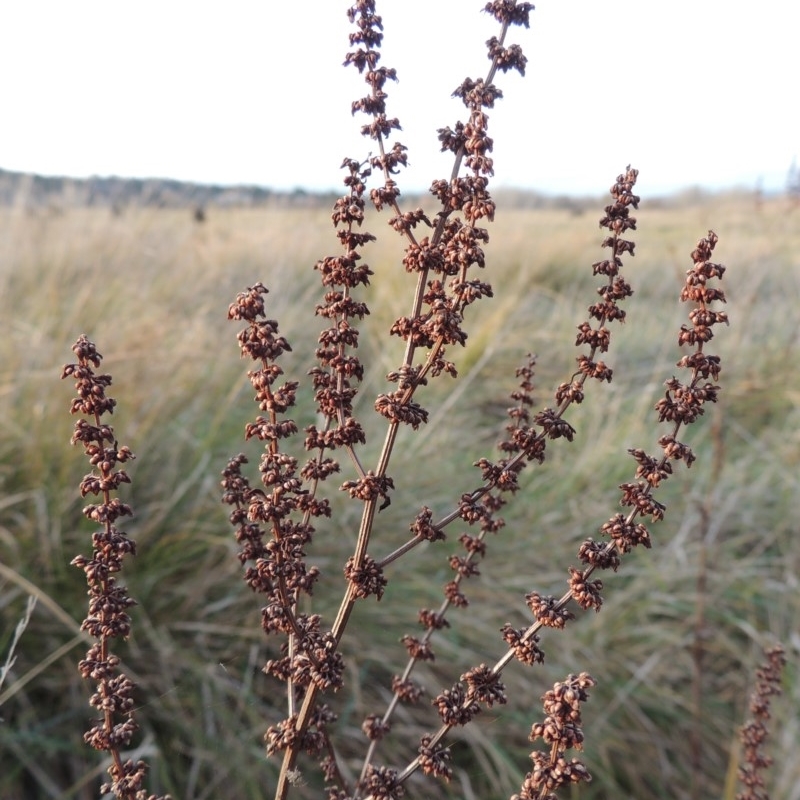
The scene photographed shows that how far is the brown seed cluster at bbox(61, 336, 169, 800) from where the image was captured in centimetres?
64

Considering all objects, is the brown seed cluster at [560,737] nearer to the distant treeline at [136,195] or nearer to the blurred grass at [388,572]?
the blurred grass at [388,572]

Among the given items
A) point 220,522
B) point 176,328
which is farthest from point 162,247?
point 220,522

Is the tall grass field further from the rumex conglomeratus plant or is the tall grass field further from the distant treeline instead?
the distant treeline

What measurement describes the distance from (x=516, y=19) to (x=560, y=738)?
594mm

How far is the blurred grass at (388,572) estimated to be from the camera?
2.33 meters

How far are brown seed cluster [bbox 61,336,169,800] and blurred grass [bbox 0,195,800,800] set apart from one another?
0.94 metres

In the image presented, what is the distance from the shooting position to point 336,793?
774mm

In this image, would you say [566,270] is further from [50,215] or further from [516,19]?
[516,19]

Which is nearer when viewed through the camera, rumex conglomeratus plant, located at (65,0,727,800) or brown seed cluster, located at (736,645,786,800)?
rumex conglomeratus plant, located at (65,0,727,800)

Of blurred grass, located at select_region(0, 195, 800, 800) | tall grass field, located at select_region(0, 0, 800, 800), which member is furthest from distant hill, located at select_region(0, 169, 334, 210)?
blurred grass, located at select_region(0, 195, 800, 800)

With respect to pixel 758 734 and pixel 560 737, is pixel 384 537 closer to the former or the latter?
pixel 758 734

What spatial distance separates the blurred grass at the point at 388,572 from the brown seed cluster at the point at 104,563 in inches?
37.2

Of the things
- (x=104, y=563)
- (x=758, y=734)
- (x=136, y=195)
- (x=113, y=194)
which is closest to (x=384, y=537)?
(x=758, y=734)

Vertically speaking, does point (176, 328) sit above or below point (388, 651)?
above
